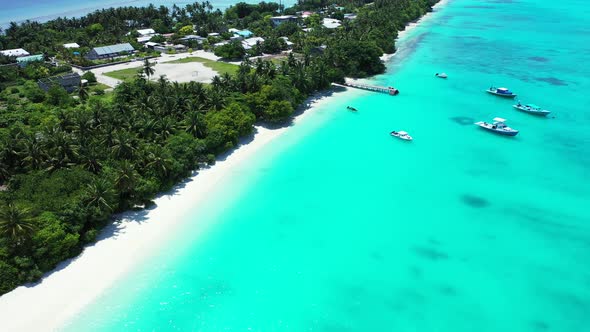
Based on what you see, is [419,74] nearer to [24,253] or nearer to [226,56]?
[226,56]

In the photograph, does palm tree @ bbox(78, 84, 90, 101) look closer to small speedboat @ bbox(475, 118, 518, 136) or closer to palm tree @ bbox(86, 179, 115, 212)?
palm tree @ bbox(86, 179, 115, 212)

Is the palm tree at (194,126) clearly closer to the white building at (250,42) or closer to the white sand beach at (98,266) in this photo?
the white sand beach at (98,266)

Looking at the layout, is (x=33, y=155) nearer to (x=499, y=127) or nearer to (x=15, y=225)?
(x=15, y=225)

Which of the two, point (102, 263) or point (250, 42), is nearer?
point (102, 263)

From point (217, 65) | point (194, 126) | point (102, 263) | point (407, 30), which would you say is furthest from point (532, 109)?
point (407, 30)

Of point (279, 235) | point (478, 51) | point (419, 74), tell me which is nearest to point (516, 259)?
point (279, 235)

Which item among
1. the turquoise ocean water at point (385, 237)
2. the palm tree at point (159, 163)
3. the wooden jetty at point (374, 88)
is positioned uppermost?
the wooden jetty at point (374, 88)

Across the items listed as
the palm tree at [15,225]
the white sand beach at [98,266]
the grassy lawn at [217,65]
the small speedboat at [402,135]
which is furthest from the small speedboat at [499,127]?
the palm tree at [15,225]
